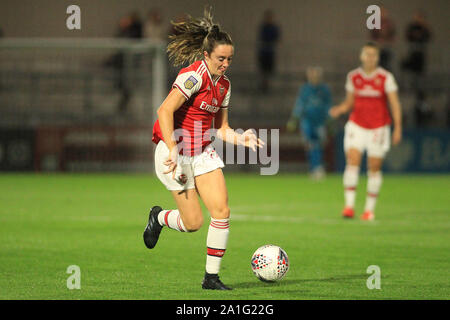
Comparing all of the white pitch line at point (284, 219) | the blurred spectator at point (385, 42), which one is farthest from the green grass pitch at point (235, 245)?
the blurred spectator at point (385, 42)

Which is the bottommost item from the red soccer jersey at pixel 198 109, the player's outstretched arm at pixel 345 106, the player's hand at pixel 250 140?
the player's outstretched arm at pixel 345 106

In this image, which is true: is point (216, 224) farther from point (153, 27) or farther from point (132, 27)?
point (153, 27)

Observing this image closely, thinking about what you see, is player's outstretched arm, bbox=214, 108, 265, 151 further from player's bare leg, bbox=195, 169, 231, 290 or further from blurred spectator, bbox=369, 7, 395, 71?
blurred spectator, bbox=369, 7, 395, 71

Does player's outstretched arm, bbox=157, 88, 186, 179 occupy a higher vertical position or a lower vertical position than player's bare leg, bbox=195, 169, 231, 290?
higher

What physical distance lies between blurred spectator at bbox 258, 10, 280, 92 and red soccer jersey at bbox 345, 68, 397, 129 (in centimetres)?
1151

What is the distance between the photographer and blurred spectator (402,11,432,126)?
23250mm

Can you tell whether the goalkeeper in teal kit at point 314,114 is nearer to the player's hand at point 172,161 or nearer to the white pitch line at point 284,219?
the white pitch line at point 284,219

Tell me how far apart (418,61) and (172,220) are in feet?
56.8

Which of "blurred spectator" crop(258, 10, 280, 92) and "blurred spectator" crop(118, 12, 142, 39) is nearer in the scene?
"blurred spectator" crop(118, 12, 142, 39)

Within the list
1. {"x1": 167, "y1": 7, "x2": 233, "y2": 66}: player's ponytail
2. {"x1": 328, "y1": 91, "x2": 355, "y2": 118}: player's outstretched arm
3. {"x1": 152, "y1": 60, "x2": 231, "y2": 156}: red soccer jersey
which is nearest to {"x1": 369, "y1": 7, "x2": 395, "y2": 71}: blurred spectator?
{"x1": 328, "y1": 91, "x2": 355, "y2": 118}: player's outstretched arm

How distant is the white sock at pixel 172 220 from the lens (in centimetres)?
756

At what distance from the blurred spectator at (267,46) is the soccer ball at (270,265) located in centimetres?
1696
